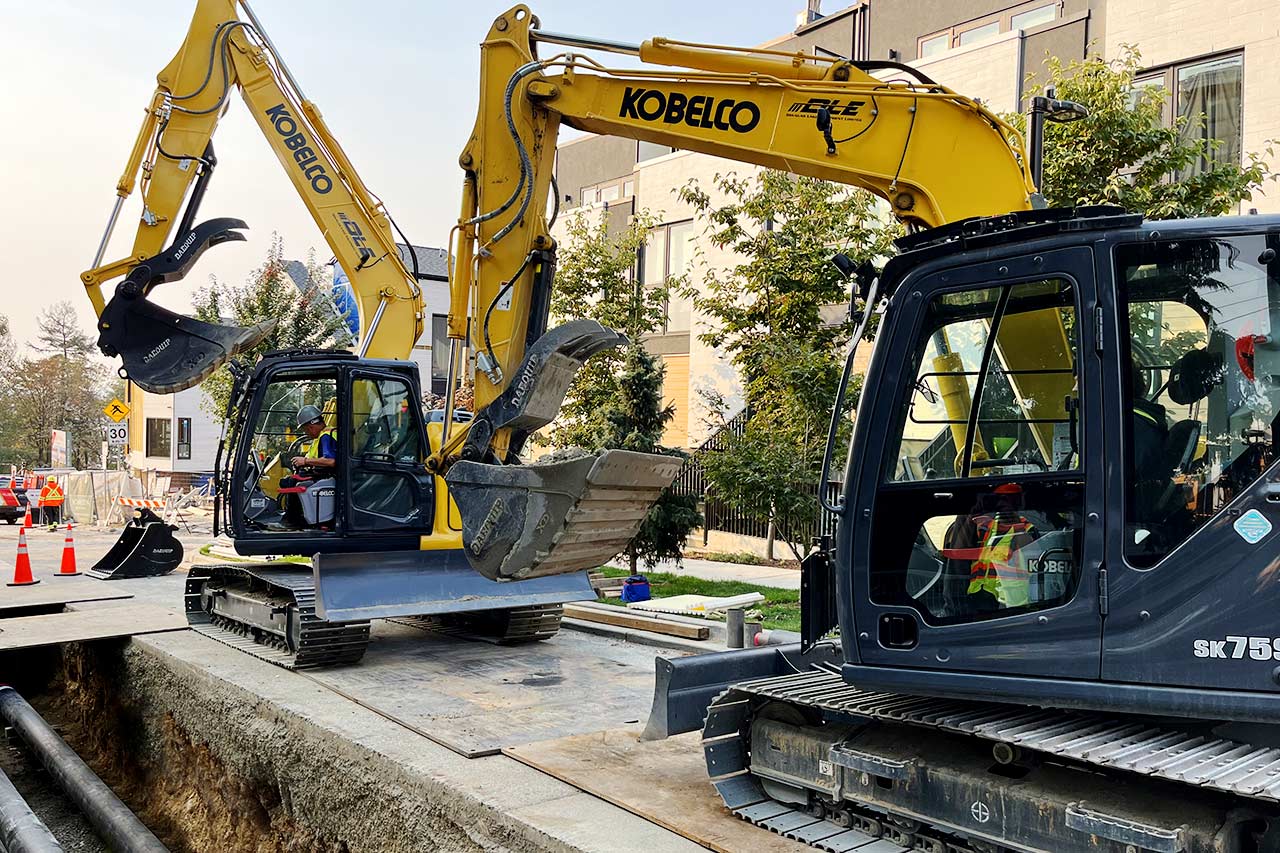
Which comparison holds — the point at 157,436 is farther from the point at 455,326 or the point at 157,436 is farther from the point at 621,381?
the point at 455,326

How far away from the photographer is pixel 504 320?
7.45 metres

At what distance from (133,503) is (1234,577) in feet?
78.0

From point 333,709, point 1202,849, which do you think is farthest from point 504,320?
point 1202,849

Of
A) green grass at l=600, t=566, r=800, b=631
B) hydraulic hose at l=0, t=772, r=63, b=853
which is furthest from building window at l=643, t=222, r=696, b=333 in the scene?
hydraulic hose at l=0, t=772, r=63, b=853

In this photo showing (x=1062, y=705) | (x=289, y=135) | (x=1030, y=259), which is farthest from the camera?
(x=289, y=135)

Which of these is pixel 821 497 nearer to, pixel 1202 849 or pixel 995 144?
pixel 1202 849

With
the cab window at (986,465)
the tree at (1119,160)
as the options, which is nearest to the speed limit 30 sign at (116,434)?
the tree at (1119,160)

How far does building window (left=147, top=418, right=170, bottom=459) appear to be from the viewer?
150 ft

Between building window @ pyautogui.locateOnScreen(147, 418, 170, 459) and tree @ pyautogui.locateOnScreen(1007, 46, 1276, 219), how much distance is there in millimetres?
42593

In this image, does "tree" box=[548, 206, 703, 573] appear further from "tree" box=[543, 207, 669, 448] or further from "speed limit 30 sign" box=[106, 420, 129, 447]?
"speed limit 30 sign" box=[106, 420, 129, 447]

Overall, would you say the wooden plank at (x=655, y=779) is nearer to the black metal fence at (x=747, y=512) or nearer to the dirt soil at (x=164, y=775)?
the black metal fence at (x=747, y=512)

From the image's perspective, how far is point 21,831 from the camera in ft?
19.1

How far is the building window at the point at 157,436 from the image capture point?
45.6 m

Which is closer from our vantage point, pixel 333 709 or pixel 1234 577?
pixel 1234 577
